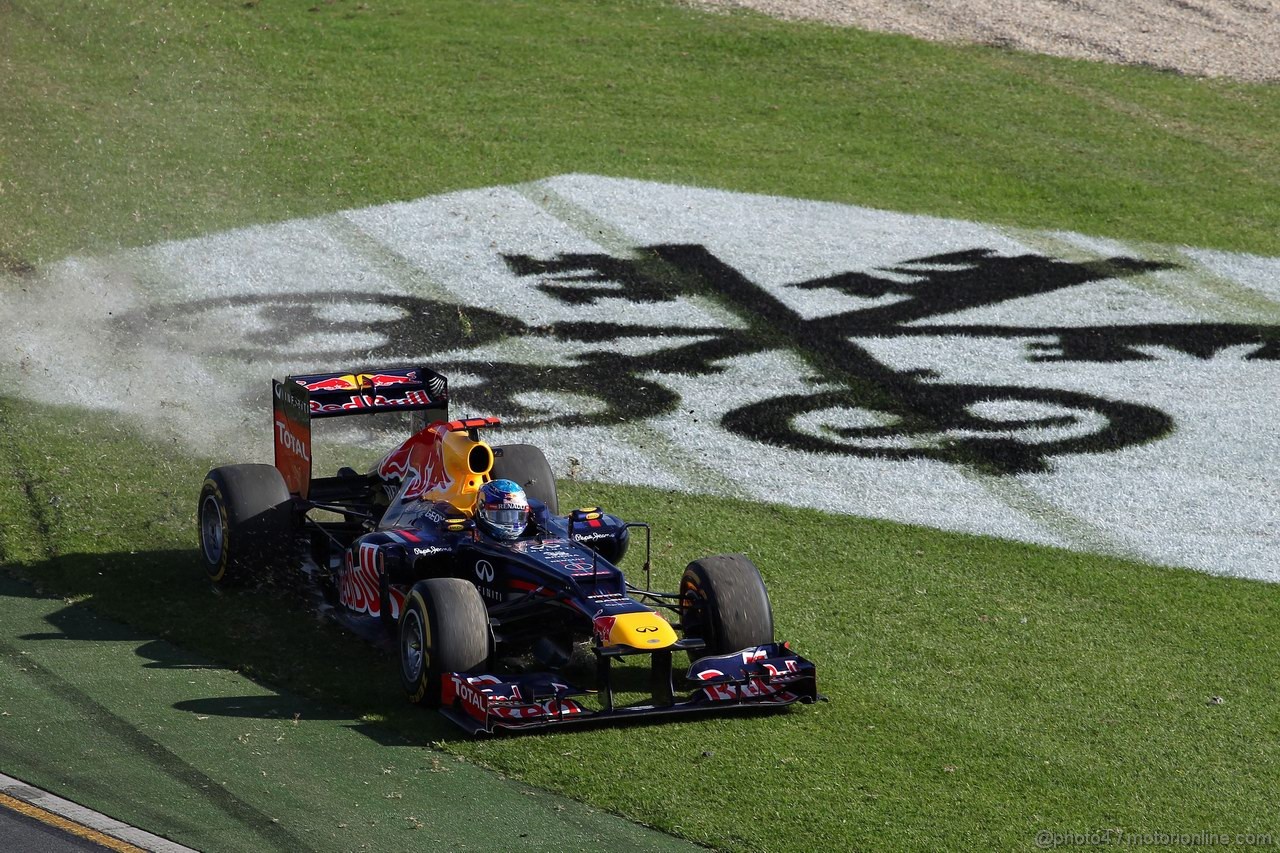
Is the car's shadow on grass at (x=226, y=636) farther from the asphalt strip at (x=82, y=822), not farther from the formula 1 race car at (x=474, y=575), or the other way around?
the asphalt strip at (x=82, y=822)

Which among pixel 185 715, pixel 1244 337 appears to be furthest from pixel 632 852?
pixel 1244 337

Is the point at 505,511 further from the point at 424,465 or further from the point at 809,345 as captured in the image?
the point at 809,345

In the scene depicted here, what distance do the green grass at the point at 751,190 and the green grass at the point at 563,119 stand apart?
0.24 ft

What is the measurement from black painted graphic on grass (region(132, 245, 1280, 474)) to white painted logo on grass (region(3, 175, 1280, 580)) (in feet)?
0.14

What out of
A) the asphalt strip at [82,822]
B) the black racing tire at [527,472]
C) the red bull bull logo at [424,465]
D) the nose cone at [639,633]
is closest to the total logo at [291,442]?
the red bull bull logo at [424,465]

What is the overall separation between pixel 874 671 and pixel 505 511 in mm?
2813

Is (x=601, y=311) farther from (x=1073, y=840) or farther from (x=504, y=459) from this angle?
(x=1073, y=840)

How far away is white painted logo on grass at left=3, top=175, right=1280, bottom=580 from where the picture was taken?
15.9 metres

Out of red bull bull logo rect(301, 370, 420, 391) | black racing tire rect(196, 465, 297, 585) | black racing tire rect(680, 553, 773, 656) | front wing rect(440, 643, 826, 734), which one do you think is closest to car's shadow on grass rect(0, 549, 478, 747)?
black racing tire rect(196, 465, 297, 585)

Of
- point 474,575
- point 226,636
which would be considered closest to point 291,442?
point 226,636

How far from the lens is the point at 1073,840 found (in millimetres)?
8586

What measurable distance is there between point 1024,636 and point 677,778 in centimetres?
388

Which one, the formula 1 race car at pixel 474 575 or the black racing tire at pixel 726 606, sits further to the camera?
the black racing tire at pixel 726 606

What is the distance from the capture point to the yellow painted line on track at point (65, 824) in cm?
796
